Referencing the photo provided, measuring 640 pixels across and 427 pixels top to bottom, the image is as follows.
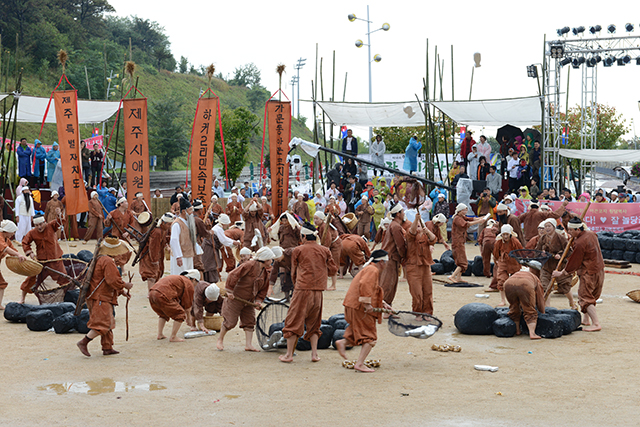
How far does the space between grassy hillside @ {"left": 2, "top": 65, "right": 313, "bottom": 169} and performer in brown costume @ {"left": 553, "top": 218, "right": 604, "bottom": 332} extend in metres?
31.7

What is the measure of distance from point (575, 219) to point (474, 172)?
43.0ft

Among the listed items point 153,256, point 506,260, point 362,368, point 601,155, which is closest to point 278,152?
point 153,256

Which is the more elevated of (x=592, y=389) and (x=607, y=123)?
(x=607, y=123)

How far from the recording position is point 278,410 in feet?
20.0

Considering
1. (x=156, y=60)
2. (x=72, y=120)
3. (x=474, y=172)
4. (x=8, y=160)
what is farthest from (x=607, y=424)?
(x=156, y=60)

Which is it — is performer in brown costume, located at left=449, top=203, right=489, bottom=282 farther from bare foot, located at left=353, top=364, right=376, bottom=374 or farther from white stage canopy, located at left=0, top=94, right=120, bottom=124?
white stage canopy, located at left=0, top=94, right=120, bottom=124

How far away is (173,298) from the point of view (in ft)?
28.5

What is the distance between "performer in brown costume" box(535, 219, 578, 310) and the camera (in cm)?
1070

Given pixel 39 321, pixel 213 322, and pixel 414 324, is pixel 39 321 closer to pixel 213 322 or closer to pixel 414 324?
pixel 213 322

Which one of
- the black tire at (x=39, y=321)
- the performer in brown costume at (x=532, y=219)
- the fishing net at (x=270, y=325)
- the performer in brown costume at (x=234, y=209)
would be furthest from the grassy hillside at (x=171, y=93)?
the fishing net at (x=270, y=325)

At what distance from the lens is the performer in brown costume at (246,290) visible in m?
8.34

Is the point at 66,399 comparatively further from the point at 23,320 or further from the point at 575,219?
the point at 575,219

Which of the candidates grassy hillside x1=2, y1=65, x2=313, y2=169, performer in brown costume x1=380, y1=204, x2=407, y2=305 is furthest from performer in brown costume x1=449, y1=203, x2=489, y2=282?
grassy hillside x1=2, y1=65, x2=313, y2=169

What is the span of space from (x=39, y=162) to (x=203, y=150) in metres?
10.2
